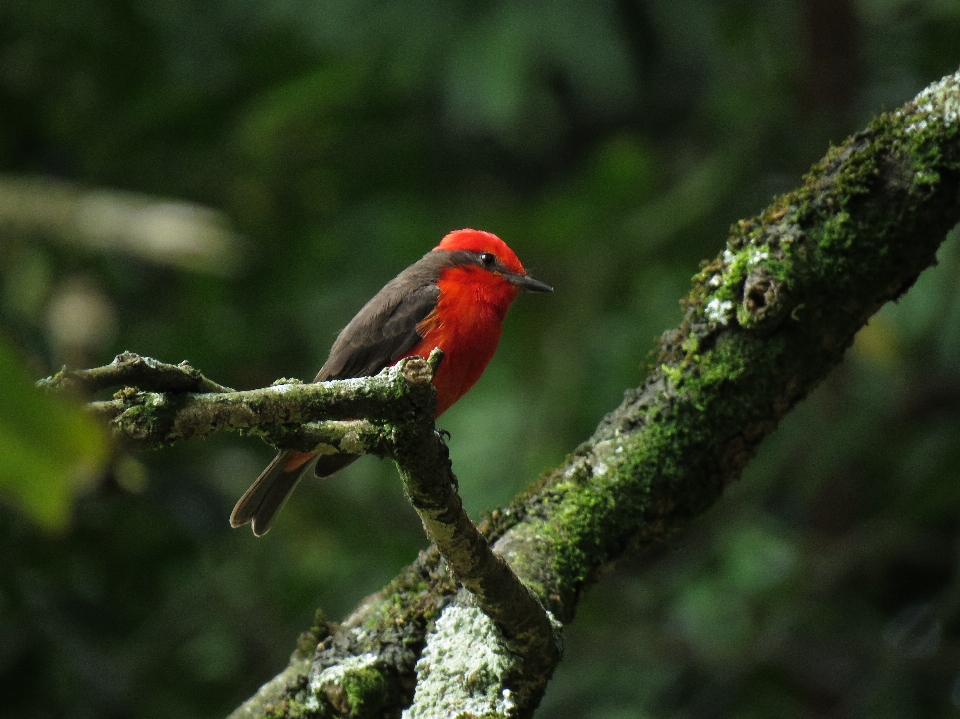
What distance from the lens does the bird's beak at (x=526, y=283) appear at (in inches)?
190

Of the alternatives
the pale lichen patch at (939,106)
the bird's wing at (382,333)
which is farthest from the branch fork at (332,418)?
the bird's wing at (382,333)

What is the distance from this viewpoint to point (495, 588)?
2613 millimetres

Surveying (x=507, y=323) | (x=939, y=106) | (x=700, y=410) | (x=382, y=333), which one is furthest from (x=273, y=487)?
(x=939, y=106)

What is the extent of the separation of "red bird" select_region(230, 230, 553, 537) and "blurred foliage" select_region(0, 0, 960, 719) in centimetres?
95

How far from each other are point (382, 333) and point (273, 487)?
2.49 feet

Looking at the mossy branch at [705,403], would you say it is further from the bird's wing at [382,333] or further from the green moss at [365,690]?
the bird's wing at [382,333]

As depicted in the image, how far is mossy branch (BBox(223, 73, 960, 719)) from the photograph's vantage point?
2.88 meters

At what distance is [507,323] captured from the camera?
6453 millimetres

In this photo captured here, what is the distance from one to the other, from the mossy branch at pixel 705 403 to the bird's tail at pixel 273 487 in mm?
1291

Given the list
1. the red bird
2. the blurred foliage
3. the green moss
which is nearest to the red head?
the red bird

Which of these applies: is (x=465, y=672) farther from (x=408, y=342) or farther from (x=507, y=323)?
(x=507, y=323)

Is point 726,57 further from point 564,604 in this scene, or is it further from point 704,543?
point 564,604

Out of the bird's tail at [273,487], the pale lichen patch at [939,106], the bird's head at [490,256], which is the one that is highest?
the bird's head at [490,256]

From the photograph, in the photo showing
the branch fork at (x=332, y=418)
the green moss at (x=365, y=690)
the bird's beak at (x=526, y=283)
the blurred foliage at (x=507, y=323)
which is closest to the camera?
the branch fork at (x=332, y=418)
